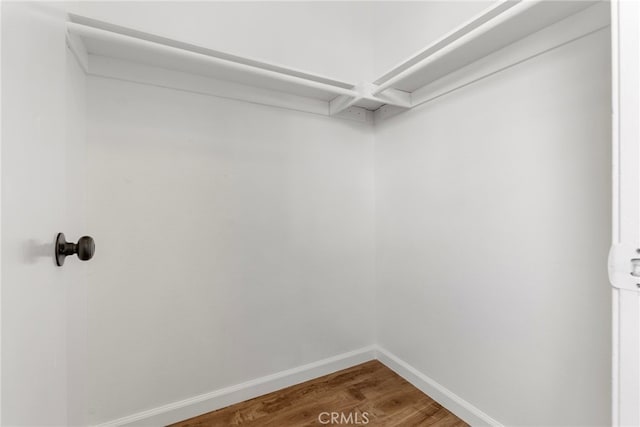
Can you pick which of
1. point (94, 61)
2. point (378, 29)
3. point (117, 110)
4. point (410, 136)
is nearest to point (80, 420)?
point (117, 110)

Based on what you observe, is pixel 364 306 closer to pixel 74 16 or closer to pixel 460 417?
pixel 460 417

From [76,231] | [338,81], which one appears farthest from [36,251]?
[338,81]

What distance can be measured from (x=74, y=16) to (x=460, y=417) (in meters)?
2.53

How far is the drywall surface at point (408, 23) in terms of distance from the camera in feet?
5.00

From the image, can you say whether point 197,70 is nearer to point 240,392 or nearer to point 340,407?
point 240,392

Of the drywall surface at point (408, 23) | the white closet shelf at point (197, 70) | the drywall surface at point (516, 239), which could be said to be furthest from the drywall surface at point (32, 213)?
the drywall surface at point (516, 239)

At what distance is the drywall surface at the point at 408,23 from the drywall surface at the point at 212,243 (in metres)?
0.53

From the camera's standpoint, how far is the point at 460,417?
1.51 metres

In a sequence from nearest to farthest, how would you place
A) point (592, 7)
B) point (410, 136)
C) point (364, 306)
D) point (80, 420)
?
point (592, 7) → point (80, 420) → point (410, 136) → point (364, 306)

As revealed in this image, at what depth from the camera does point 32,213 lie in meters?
0.55

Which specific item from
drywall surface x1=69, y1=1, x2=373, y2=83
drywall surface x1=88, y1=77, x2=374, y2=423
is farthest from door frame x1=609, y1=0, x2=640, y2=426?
drywall surface x1=88, y1=77, x2=374, y2=423

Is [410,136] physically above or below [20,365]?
above

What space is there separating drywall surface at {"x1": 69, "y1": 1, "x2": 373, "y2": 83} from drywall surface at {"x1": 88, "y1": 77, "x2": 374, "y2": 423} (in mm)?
323

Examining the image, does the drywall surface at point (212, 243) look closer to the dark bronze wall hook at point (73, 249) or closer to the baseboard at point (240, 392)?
the baseboard at point (240, 392)
